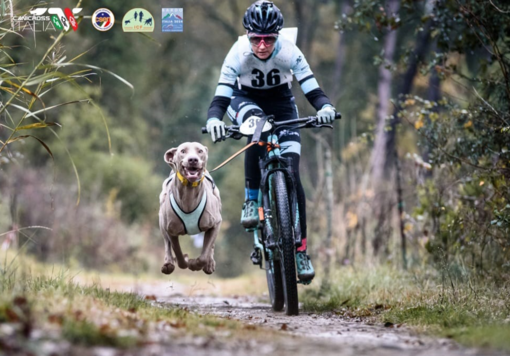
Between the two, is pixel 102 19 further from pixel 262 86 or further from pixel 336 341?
pixel 336 341

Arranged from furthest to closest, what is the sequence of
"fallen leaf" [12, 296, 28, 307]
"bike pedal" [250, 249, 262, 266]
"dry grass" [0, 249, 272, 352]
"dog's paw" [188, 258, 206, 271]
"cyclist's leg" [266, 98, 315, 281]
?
"bike pedal" [250, 249, 262, 266]
"dog's paw" [188, 258, 206, 271]
"cyclist's leg" [266, 98, 315, 281]
"fallen leaf" [12, 296, 28, 307]
"dry grass" [0, 249, 272, 352]

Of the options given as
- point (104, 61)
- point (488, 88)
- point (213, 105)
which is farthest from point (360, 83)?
point (213, 105)

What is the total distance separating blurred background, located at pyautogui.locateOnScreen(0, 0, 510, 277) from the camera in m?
6.92

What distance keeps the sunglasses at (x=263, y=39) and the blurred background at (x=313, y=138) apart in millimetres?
1145

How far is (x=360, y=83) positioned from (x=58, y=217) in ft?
43.8

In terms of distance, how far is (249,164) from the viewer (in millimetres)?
6492

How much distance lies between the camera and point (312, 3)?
24469 millimetres

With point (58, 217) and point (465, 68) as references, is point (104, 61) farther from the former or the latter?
point (465, 68)

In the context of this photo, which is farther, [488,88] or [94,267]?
[94,267]

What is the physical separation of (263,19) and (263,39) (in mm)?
161

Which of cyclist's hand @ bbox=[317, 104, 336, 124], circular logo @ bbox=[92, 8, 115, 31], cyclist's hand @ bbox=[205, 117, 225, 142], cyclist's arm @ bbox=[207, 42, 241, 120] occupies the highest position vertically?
circular logo @ bbox=[92, 8, 115, 31]

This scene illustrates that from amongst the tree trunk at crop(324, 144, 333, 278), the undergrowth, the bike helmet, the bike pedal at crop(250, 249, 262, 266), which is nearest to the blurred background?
the tree trunk at crop(324, 144, 333, 278)

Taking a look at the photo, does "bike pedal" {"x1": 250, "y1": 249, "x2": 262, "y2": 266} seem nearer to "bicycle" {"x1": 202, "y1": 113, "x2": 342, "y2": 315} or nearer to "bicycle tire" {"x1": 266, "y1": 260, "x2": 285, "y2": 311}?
"bicycle tire" {"x1": 266, "y1": 260, "x2": 285, "y2": 311}

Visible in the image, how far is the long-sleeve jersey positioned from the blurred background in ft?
3.07
